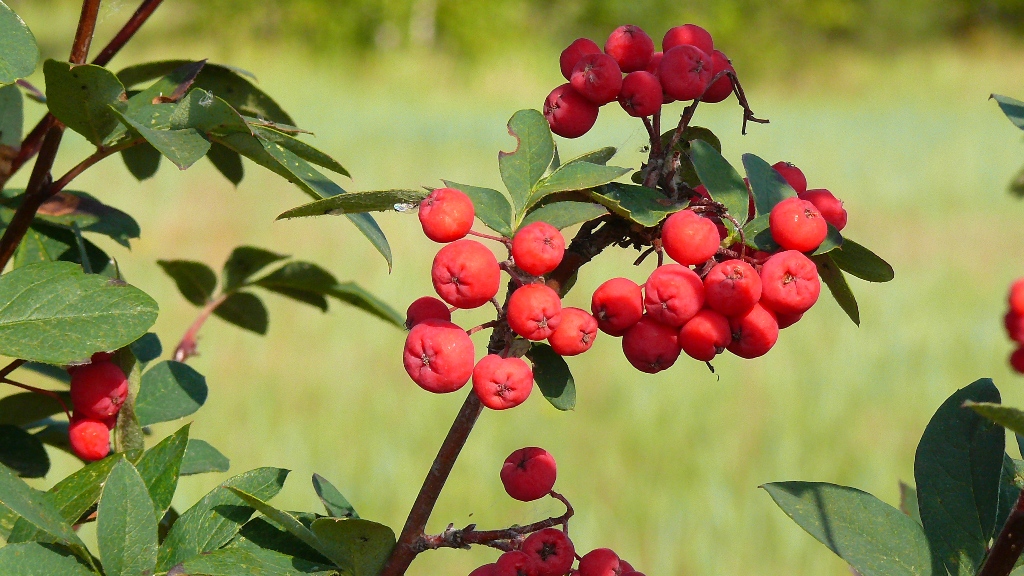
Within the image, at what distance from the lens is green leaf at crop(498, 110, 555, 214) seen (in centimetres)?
50

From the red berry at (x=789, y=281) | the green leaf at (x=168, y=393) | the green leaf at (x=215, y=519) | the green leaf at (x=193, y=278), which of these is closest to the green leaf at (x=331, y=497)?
the green leaf at (x=215, y=519)

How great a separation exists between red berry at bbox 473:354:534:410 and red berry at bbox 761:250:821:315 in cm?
13

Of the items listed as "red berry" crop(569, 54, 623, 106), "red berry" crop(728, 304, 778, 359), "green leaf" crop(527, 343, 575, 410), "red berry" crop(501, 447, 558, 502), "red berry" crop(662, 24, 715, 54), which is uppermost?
"red berry" crop(662, 24, 715, 54)

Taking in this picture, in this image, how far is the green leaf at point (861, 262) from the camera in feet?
1.68

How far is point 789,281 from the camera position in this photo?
18.9 inches

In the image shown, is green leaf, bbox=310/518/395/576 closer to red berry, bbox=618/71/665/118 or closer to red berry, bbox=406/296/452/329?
red berry, bbox=406/296/452/329

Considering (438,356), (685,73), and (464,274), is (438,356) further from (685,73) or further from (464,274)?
(685,73)

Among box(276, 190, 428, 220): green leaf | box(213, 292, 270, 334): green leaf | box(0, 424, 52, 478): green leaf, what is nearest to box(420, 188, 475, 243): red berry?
box(276, 190, 428, 220): green leaf

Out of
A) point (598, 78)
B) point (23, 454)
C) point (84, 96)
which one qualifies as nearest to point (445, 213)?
point (598, 78)

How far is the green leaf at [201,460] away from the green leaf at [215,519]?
0.13 meters

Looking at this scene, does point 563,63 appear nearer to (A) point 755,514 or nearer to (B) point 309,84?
(A) point 755,514

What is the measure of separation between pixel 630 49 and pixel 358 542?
0.32m

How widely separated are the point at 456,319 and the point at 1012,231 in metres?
3.41

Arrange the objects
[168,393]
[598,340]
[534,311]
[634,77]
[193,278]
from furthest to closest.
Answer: [598,340]
[193,278]
[168,393]
[634,77]
[534,311]
